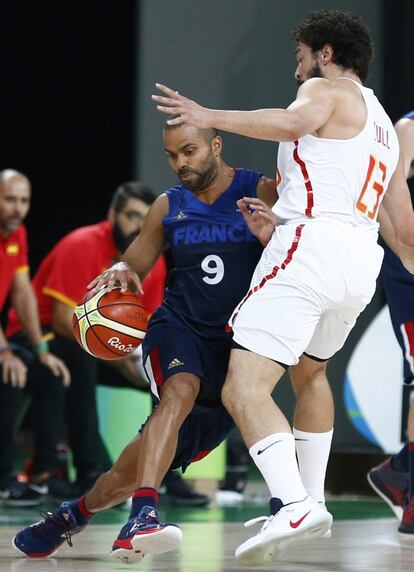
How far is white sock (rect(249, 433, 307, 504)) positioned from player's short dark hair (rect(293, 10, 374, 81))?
4.53 feet

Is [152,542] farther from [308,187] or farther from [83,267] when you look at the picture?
[83,267]

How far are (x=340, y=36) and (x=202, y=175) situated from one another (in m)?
0.71

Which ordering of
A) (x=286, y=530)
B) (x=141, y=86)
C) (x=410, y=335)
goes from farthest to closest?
(x=141, y=86) < (x=410, y=335) < (x=286, y=530)

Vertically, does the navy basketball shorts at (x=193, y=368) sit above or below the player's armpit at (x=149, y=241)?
below

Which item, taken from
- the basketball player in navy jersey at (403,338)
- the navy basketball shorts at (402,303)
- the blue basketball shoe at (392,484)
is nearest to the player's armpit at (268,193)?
the basketball player in navy jersey at (403,338)

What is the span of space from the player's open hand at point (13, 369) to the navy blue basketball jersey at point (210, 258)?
2841mm

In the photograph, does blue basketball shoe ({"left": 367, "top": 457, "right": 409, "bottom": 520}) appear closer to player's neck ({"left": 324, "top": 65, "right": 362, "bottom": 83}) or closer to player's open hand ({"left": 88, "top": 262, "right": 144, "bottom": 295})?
player's open hand ({"left": 88, "top": 262, "right": 144, "bottom": 295})

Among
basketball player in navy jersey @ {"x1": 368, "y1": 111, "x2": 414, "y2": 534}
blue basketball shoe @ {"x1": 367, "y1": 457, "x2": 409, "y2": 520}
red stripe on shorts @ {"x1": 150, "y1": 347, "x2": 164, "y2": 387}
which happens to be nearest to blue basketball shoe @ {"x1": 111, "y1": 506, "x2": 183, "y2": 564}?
red stripe on shorts @ {"x1": 150, "y1": 347, "x2": 164, "y2": 387}

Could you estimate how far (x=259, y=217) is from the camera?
4.63m

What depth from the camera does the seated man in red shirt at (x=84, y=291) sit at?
24.8ft

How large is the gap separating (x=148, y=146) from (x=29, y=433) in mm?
3549

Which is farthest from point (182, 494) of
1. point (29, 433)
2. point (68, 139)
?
point (68, 139)

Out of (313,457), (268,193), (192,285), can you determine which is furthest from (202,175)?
(313,457)

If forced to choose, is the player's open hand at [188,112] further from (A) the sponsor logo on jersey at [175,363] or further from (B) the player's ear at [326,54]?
(A) the sponsor logo on jersey at [175,363]
